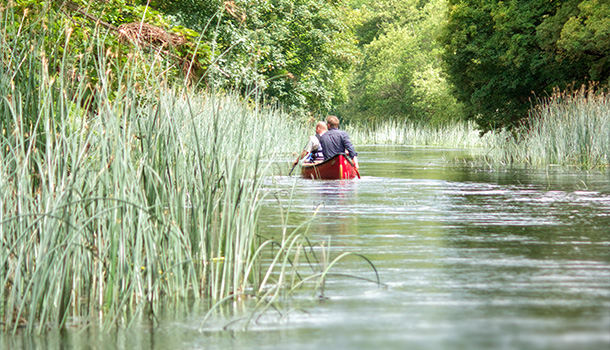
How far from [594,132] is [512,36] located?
234 inches

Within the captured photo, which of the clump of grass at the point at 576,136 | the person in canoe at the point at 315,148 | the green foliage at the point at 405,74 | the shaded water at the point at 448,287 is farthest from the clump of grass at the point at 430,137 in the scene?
the shaded water at the point at 448,287

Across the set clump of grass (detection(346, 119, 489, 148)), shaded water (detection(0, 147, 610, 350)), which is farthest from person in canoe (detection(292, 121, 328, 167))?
clump of grass (detection(346, 119, 489, 148))

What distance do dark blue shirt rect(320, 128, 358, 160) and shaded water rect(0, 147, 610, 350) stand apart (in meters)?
6.16

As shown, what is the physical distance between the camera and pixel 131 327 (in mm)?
5035

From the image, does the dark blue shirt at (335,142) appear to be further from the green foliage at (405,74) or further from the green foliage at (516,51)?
the green foliage at (405,74)

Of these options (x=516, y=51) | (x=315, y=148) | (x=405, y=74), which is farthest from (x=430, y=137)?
(x=315, y=148)

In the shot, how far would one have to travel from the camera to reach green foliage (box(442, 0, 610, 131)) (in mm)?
22391

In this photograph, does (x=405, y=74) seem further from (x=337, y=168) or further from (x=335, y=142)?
(x=337, y=168)

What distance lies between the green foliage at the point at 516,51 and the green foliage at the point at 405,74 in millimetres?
30858

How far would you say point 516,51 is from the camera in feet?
82.3

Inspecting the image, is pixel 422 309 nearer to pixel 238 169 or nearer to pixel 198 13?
pixel 238 169

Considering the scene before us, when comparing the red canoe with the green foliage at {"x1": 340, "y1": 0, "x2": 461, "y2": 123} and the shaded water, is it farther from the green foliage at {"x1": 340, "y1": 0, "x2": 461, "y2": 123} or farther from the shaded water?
the green foliage at {"x1": 340, "y1": 0, "x2": 461, "y2": 123}

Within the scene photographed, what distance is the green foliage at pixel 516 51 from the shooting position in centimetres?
2239

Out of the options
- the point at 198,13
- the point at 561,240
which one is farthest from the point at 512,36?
the point at 561,240
